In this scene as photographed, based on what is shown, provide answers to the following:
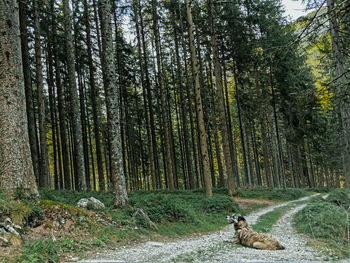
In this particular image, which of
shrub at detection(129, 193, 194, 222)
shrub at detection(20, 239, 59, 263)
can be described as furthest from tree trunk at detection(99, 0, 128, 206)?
shrub at detection(20, 239, 59, 263)

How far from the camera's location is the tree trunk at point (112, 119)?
871cm

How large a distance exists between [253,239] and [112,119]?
613cm

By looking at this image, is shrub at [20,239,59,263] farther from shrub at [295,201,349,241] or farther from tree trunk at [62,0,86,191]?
tree trunk at [62,0,86,191]

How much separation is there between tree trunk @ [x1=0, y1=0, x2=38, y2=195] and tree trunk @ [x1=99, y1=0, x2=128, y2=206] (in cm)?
301

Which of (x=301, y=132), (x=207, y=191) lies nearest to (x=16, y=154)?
(x=207, y=191)

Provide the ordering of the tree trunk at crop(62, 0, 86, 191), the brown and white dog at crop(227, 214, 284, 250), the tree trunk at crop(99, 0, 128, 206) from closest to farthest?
1. the brown and white dog at crop(227, 214, 284, 250)
2. the tree trunk at crop(99, 0, 128, 206)
3. the tree trunk at crop(62, 0, 86, 191)

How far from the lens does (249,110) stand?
26453mm

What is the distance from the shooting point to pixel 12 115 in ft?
Answer: 19.7

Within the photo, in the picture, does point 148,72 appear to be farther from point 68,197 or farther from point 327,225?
point 327,225

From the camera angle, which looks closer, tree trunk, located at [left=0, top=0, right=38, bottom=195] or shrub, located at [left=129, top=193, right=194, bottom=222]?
tree trunk, located at [left=0, top=0, right=38, bottom=195]

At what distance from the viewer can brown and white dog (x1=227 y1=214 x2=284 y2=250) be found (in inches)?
221

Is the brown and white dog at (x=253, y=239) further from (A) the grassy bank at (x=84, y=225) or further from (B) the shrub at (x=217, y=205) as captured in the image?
(B) the shrub at (x=217, y=205)

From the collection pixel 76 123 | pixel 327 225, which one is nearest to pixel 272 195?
pixel 327 225

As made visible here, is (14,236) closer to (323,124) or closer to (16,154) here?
(16,154)
